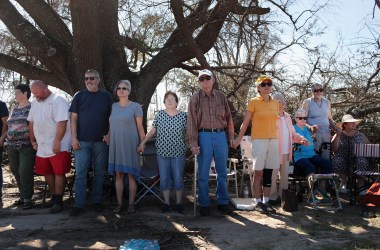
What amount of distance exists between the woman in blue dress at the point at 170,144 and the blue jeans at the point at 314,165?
1.96m

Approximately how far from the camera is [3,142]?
265 inches

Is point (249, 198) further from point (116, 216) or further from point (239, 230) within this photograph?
point (116, 216)

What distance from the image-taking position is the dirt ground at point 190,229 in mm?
4488

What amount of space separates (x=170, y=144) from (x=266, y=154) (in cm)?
132

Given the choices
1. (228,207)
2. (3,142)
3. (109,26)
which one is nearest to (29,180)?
(3,142)

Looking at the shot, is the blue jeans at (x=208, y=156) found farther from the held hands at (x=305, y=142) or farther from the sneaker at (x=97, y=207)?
the held hands at (x=305, y=142)

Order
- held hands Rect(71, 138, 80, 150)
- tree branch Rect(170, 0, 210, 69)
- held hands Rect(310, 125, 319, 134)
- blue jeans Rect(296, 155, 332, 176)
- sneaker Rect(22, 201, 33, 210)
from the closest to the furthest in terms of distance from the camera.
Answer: held hands Rect(71, 138, 80, 150), sneaker Rect(22, 201, 33, 210), blue jeans Rect(296, 155, 332, 176), held hands Rect(310, 125, 319, 134), tree branch Rect(170, 0, 210, 69)

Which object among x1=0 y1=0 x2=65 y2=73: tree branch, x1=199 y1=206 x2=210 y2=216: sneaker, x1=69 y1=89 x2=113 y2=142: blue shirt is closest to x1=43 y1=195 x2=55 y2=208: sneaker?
x1=69 y1=89 x2=113 y2=142: blue shirt

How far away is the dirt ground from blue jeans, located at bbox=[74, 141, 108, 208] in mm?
242

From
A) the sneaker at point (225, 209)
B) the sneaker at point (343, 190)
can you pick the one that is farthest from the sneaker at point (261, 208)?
the sneaker at point (343, 190)

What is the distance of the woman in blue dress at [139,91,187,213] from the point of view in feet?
19.3

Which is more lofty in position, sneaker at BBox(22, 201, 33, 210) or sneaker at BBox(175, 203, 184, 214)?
sneaker at BBox(175, 203, 184, 214)

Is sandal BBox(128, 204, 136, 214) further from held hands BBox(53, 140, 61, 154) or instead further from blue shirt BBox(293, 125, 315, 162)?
blue shirt BBox(293, 125, 315, 162)

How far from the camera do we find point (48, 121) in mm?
5961
